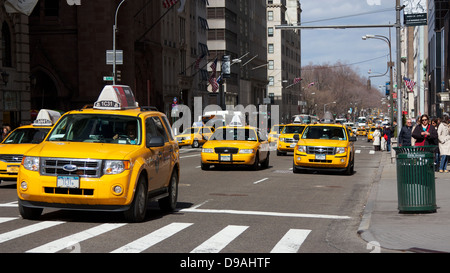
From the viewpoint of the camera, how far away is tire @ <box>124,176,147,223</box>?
12586mm

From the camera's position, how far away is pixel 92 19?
189ft

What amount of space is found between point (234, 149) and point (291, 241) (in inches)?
668

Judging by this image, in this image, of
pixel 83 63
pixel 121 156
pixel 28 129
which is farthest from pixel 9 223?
pixel 83 63

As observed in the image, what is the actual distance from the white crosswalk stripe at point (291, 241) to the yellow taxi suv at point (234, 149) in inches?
612

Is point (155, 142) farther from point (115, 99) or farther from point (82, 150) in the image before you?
point (115, 99)

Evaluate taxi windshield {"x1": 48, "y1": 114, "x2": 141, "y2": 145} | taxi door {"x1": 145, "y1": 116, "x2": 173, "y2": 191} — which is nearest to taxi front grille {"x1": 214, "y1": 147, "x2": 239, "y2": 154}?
taxi door {"x1": 145, "y1": 116, "x2": 173, "y2": 191}

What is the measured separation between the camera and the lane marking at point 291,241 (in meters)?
10.4

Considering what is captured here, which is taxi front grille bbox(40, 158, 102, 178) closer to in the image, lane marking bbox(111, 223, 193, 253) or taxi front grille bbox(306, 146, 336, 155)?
lane marking bbox(111, 223, 193, 253)

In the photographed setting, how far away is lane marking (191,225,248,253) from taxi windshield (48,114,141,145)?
229 cm

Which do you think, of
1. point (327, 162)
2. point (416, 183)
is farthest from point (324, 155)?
point (416, 183)

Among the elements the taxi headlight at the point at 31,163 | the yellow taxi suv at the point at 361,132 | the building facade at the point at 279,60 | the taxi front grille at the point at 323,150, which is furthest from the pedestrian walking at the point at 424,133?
the building facade at the point at 279,60

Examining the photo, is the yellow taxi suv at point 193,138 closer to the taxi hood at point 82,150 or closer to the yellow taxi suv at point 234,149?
the yellow taxi suv at point 234,149
